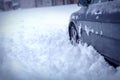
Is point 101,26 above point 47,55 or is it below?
above

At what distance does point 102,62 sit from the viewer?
11.7 ft

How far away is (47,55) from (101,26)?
1.48 m

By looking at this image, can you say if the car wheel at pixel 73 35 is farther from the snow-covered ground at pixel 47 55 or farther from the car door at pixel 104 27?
the car door at pixel 104 27

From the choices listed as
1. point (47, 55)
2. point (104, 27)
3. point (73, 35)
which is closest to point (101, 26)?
point (104, 27)

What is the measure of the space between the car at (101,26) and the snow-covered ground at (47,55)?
150 mm

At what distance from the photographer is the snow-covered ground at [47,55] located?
11.6ft

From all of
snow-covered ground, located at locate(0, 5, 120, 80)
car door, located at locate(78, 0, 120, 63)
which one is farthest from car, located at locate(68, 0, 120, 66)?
snow-covered ground, located at locate(0, 5, 120, 80)

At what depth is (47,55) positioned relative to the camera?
15.1 feet

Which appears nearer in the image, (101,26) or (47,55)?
(101,26)

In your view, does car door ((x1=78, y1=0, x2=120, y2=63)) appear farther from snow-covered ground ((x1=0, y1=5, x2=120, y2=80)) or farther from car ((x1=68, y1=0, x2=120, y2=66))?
snow-covered ground ((x1=0, y1=5, x2=120, y2=80))

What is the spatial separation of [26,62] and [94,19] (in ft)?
4.53

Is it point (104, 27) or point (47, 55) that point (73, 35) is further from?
point (104, 27)

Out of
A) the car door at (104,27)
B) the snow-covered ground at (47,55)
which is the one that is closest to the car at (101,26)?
the car door at (104,27)

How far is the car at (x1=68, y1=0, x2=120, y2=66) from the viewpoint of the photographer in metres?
3.02
